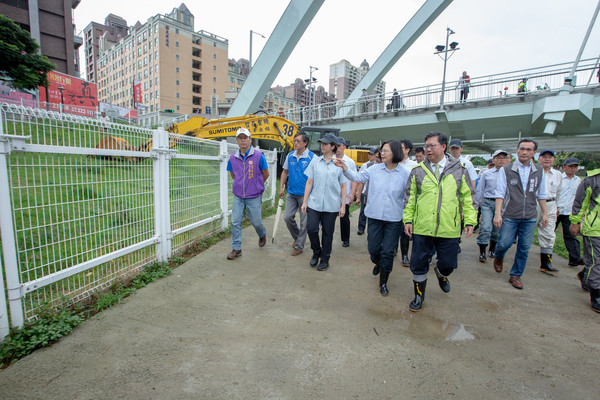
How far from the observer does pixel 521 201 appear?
13.4 feet

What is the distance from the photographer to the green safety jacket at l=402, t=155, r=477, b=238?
3139mm

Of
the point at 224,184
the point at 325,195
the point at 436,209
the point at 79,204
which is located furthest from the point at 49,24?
the point at 436,209

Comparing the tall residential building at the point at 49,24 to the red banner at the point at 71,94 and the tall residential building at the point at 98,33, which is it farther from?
the tall residential building at the point at 98,33

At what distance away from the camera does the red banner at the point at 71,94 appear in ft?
98.6

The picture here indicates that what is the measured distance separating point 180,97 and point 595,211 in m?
72.3

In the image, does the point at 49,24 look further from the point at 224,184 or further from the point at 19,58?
the point at 224,184

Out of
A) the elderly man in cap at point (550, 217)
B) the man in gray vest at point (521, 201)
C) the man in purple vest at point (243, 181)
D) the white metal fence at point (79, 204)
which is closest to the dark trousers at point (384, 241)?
the man in gray vest at point (521, 201)

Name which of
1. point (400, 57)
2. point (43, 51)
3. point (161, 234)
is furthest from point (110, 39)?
point (161, 234)

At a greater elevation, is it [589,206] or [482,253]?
[589,206]

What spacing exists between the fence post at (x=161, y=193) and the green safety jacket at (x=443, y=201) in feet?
10.4

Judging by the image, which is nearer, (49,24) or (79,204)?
(79,204)

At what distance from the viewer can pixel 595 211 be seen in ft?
11.8

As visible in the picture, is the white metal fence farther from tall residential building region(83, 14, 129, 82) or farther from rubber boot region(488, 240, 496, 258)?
tall residential building region(83, 14, 129, 82)

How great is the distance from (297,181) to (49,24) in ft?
131
